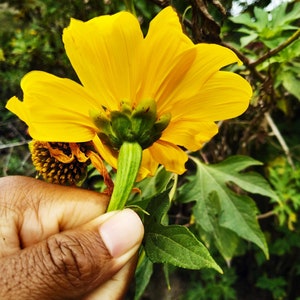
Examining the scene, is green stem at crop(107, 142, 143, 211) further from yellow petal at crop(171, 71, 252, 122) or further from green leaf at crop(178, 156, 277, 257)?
green leaf at crop(178, 156, 277, 257)

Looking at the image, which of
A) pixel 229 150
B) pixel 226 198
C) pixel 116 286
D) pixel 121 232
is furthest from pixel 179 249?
pixel 229 150

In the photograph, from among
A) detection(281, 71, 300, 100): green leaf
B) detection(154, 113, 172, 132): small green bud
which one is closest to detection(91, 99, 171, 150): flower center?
detection(154, 113, 172, 132): small green bud

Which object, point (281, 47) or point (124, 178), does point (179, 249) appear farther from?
point (281, 47)

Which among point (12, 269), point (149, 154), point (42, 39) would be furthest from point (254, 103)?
point (42, 39)

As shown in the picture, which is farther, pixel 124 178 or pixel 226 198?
pixel 226 198

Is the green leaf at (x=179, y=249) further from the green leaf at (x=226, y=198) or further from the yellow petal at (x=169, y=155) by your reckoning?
the green leaf at (x=226, y=198)

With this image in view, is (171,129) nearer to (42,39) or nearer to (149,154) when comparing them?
(149,154)

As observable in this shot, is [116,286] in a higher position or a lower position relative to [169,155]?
lower
